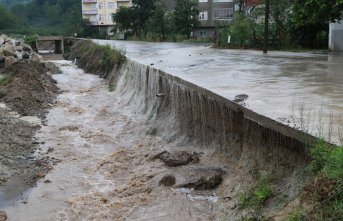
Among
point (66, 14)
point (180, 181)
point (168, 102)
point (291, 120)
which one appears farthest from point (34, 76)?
point (66, 14)

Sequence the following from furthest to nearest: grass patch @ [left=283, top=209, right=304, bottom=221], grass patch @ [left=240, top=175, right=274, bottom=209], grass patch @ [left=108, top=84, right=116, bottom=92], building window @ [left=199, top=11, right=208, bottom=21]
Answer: building window @ [left=199, top=11, right=208, bottom=21] → grass patch @ [left=108, top=84, right=116, bottom=92] → grass patch @ [left=240, top=175, right=274, bottom=209] → grass patch @ [left=283, top=209, right=304, bottom=221]

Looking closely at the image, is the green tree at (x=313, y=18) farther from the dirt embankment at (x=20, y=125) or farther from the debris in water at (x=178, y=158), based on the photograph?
the dirt embankment at (x=20, y=125)

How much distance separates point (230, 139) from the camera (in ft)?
28.2

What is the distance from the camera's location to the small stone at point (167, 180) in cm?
823

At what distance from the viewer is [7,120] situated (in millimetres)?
13414

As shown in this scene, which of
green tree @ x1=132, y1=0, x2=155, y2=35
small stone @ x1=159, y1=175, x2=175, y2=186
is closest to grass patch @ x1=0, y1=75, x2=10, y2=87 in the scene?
small stone @ x1=159, y1=175, x2=175, y2=186

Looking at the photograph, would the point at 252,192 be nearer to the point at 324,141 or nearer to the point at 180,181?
the point at 324,141

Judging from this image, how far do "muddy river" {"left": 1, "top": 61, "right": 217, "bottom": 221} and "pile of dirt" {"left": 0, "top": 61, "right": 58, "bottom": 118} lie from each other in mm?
1276

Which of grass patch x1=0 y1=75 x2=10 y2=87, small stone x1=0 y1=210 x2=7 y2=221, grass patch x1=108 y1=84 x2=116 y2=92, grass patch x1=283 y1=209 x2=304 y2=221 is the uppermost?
grass patch x1=0 y1=75 x2=10 y2=87

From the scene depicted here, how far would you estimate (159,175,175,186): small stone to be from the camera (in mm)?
8227

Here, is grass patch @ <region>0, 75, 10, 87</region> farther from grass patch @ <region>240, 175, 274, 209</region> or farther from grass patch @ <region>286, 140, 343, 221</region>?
grass patch @ <region>286, 140, 343, 221</region>

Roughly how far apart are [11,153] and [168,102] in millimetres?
4560

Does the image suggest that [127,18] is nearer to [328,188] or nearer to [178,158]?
[178,158]

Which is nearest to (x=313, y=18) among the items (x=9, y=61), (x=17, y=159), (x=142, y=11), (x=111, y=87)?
(x=111, y=87)
